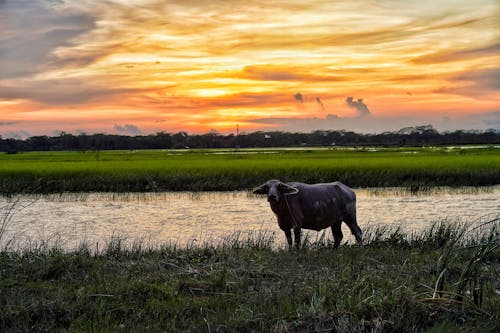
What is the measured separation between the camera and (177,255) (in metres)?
7.57

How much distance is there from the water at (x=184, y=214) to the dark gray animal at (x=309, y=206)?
2.71ft

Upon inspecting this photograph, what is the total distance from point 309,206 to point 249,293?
384 cm

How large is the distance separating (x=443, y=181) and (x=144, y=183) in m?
12.9

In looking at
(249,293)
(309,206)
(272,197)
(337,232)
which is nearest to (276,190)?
(272,197)

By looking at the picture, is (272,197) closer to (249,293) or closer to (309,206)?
(309,206)

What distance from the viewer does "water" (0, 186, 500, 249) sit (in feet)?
38.7

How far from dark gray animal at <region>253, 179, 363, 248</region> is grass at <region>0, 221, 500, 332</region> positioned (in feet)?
4.82

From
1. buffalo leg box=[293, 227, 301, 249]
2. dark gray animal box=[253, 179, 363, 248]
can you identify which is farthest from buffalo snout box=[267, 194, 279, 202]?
buffalo leg box=[293, 227, 301, 249]

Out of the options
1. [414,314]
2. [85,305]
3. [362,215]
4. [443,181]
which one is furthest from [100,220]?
[443,181]

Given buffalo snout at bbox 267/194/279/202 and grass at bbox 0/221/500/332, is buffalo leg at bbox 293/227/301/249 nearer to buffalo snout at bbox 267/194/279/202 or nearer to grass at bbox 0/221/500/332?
buffalo snout at bbox 267/194/279/202

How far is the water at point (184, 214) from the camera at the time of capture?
11781 mm

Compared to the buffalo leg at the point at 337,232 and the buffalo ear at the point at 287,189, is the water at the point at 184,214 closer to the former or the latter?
the buffalo leg at the point at 337,232

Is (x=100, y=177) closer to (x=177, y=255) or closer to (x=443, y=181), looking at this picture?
(x=443, y=181)

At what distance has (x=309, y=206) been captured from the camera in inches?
359
